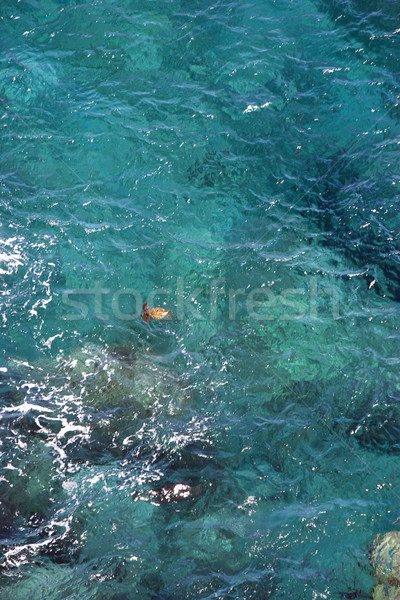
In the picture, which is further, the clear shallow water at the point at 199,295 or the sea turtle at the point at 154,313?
the sea turtle at the point at 154,313

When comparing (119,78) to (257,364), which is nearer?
(257,364)

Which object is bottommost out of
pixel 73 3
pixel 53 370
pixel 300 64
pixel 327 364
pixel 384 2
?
pixel 327 364

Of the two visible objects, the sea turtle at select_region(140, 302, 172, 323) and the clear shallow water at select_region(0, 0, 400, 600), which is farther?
the sea turtle at select_region(140, 302, 172, 323)

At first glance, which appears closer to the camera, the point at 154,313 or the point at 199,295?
the point at 154,313

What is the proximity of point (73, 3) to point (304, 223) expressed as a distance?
8.24 metres

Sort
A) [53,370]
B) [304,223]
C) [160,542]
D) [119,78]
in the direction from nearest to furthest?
[160,542] → [53,370] → [304,223] → [119,78]

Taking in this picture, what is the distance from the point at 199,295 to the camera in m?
9.62

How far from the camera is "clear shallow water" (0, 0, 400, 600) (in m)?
7.23

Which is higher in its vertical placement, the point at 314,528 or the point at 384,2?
the point at 384,2

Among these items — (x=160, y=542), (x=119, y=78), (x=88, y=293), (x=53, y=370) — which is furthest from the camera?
(x=119, y=78)

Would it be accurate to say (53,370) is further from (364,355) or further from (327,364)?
(364,355)

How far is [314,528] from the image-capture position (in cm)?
732

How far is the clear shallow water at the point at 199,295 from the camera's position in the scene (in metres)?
7.23

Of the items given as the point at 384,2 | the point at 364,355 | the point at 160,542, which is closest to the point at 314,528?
the point at 160,542
